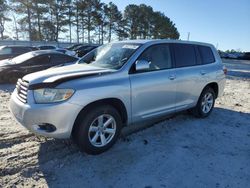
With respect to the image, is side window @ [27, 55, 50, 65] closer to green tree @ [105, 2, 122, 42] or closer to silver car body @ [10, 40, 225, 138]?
silver car body @ [10, 40, 225, 138]

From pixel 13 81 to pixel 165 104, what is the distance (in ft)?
24.3

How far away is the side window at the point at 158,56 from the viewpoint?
4.83 metres

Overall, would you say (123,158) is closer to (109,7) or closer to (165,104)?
(165,104)

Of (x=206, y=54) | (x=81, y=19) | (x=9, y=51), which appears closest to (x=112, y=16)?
(x=81, y=19)

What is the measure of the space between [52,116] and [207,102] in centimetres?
417

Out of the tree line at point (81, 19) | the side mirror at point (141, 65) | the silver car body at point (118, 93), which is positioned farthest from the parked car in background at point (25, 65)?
the tree line at point (81, 19)

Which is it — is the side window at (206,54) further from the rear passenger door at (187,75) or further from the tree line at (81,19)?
the tree line at (81,19)

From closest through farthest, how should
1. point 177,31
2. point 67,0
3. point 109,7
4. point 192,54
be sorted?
1. point 192,54
2. point 67,0
3. point 109,7
4. point 177,31

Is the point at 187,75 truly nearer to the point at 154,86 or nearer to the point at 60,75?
the point at 154,86

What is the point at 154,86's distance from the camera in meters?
4.76

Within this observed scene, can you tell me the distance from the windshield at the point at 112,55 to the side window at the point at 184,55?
40.7 inches

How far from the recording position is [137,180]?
3523 millimetres

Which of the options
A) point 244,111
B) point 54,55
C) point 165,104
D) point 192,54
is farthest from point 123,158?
point 54,55

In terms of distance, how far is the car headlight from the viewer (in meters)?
3.68
